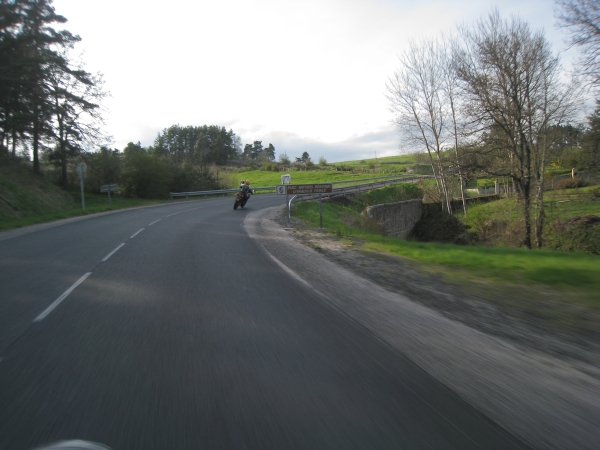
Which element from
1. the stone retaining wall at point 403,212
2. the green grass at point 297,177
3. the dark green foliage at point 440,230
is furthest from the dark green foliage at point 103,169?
the dark green foliage at point 440,230

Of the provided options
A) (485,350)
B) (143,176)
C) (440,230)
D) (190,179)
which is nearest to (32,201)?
(143,176)

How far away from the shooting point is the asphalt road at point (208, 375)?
3203mm

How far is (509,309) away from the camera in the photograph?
657 centimetres

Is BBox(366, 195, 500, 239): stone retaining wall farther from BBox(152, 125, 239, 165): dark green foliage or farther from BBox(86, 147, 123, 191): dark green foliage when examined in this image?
BBox(152, 125, 239, 165): dark green foliage

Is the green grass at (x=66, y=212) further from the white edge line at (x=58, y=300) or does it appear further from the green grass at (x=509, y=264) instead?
the green grass at (x=509, y=264)

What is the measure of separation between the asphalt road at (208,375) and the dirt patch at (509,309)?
5.53 ft

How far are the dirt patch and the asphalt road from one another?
1686mm

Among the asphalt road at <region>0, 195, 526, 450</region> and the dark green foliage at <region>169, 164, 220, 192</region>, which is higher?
the dark green foliage at <region>169, 164, 220, 192</region>

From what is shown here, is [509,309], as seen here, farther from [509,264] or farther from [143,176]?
[143,176]

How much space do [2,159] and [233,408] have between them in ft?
120

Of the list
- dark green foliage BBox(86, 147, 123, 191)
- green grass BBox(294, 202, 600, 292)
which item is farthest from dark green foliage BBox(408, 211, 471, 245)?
dark green foliage BBox(86, 147, 123, 191)

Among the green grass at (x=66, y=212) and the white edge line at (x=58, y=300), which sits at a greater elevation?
the green grass at (x=66, y=212)

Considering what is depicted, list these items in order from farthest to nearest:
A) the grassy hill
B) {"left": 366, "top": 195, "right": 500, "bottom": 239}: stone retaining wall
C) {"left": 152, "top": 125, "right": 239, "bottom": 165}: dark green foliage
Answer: {"left": 152, "top": 125, "right": 239, "bottom": 165}: dark green foliage → {"left": 366, "top": 195, "right": 500, "bottom": 239}: stone retaining wall → the grassy hill

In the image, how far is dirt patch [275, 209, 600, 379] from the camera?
5.07m
